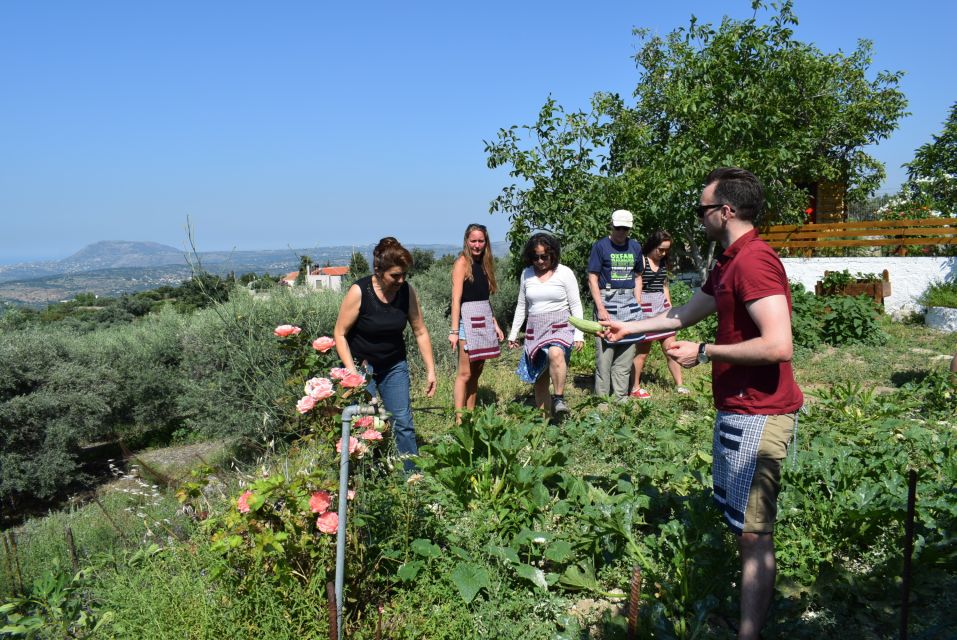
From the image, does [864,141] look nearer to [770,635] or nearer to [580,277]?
[580,277]

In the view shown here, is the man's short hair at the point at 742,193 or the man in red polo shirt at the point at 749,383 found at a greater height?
the man's short hair at the point at 742,193

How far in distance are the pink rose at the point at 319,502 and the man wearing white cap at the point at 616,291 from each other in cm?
356

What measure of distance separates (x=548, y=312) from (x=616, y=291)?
854 millimetres

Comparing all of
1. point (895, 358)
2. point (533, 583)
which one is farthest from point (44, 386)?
point (895, 358)

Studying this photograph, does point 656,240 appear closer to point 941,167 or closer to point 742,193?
point 742,193

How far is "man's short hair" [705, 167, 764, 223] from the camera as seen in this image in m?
2.26

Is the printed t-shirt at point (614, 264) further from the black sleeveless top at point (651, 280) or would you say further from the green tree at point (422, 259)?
the green tree at point (422, 259)

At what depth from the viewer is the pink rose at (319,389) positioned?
2449 millimetres

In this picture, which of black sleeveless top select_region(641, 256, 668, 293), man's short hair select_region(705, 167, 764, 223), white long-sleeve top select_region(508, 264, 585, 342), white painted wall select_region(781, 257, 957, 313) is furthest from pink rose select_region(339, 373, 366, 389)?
white painted wall select_region(781, 257, 957, 313)

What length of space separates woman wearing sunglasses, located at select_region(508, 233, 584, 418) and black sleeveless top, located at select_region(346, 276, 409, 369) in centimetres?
148

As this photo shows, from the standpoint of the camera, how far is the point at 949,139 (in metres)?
12.6

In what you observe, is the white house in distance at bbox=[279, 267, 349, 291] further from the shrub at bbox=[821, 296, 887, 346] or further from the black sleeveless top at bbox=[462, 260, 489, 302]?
the shrub at bbox=[821, 296, 887, 346]

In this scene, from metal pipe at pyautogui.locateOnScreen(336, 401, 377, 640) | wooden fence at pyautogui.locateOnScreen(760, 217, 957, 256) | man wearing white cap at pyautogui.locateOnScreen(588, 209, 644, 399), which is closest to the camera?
metal pipe at pyautogui.locateOnScreen(336, 401, 377, 640)

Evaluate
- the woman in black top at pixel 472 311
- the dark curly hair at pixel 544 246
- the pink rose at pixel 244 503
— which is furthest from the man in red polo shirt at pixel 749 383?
the woman in black top at pixel 472 311
